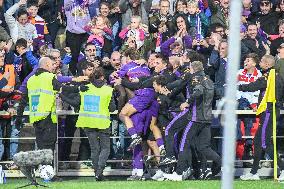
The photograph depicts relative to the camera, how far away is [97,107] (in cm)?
2016

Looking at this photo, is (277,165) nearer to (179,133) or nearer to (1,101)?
(179,133)

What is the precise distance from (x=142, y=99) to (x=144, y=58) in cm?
278

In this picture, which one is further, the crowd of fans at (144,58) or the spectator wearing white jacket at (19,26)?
the spectator wearing white jacket at (19,26)

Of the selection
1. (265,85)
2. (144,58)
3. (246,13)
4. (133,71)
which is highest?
(246,13)

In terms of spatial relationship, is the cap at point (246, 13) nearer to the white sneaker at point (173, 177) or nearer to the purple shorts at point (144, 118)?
the purple shorts at point (144, 118)

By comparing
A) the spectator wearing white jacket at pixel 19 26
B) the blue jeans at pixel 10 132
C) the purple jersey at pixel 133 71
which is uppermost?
the spectator wearing white jacket at pixel 19 26

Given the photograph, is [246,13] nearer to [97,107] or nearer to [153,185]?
[97,107]

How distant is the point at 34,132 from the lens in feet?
69.6

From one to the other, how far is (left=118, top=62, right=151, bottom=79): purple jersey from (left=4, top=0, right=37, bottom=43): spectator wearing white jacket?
4153 millimetres

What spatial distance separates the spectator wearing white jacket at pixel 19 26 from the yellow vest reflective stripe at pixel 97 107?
4.52 metres

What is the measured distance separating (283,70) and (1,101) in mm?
5947

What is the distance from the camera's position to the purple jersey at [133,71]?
20719mm

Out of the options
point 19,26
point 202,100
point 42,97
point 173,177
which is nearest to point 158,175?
point 173,177

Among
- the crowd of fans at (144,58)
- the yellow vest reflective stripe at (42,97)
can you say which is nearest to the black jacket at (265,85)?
the crowd of fans at (144,58)
